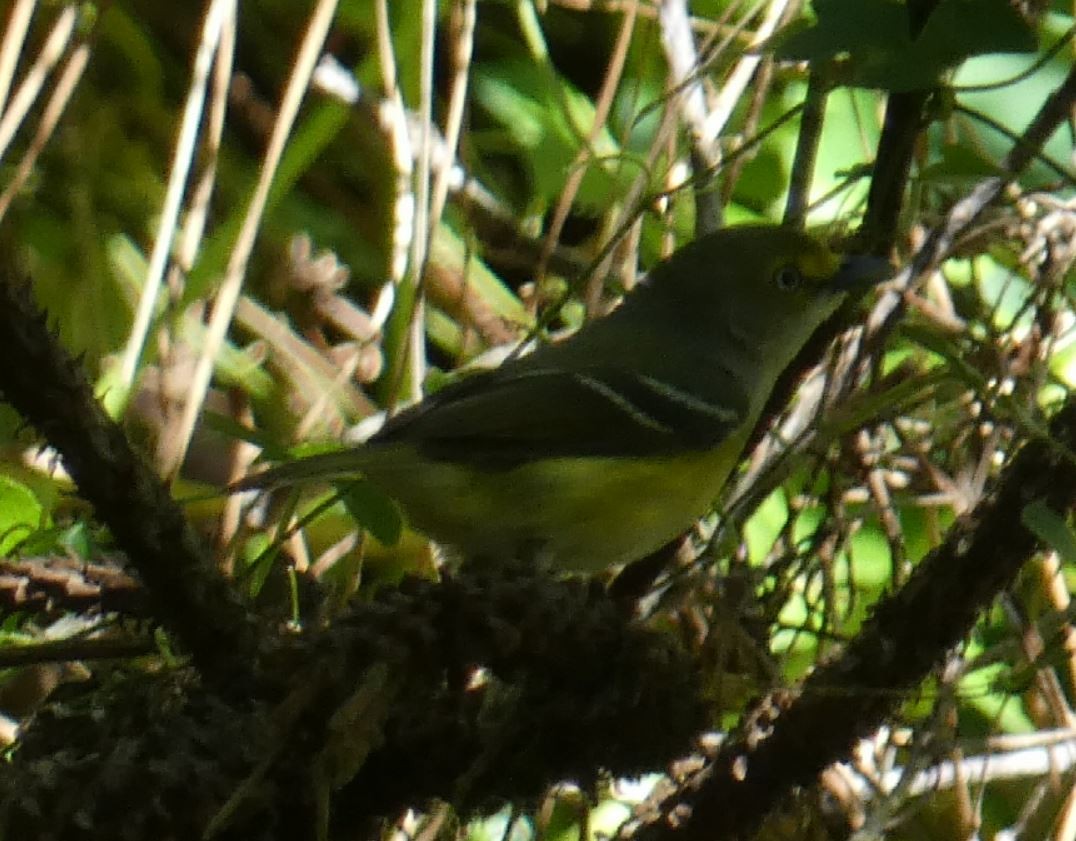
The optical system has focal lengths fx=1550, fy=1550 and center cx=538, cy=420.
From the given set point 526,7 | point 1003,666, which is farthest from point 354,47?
point 1003,666

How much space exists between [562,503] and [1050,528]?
90 cm

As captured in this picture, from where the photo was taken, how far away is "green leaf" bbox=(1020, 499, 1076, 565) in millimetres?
1379

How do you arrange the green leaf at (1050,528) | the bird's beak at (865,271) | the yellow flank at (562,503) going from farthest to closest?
the yellow flank at (562,503), the bird's beak at (865,271), the green leaf at (1050,528)

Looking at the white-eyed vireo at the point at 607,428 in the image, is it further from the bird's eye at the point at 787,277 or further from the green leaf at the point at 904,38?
the green leaf at the point at 904,38

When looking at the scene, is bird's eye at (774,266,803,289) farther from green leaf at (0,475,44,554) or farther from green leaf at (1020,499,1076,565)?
green leaf at (0,475,44,554)

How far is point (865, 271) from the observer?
78.7 inches

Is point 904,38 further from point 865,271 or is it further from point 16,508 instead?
point 16,508

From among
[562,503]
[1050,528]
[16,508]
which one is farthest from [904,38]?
[16,508]

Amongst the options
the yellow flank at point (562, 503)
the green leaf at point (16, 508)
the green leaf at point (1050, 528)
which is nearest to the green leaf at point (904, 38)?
the green leaf at point (1050, 528)

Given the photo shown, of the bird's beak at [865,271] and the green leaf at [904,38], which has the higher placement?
the green leaf at [904,38]

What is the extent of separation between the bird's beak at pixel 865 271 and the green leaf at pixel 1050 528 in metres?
0.59

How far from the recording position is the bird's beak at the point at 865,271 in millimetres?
1980

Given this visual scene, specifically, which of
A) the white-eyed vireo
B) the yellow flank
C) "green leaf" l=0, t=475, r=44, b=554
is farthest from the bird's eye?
"green leaf" l=0, t=475, r=44, b=554

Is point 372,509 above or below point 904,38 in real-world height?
below
